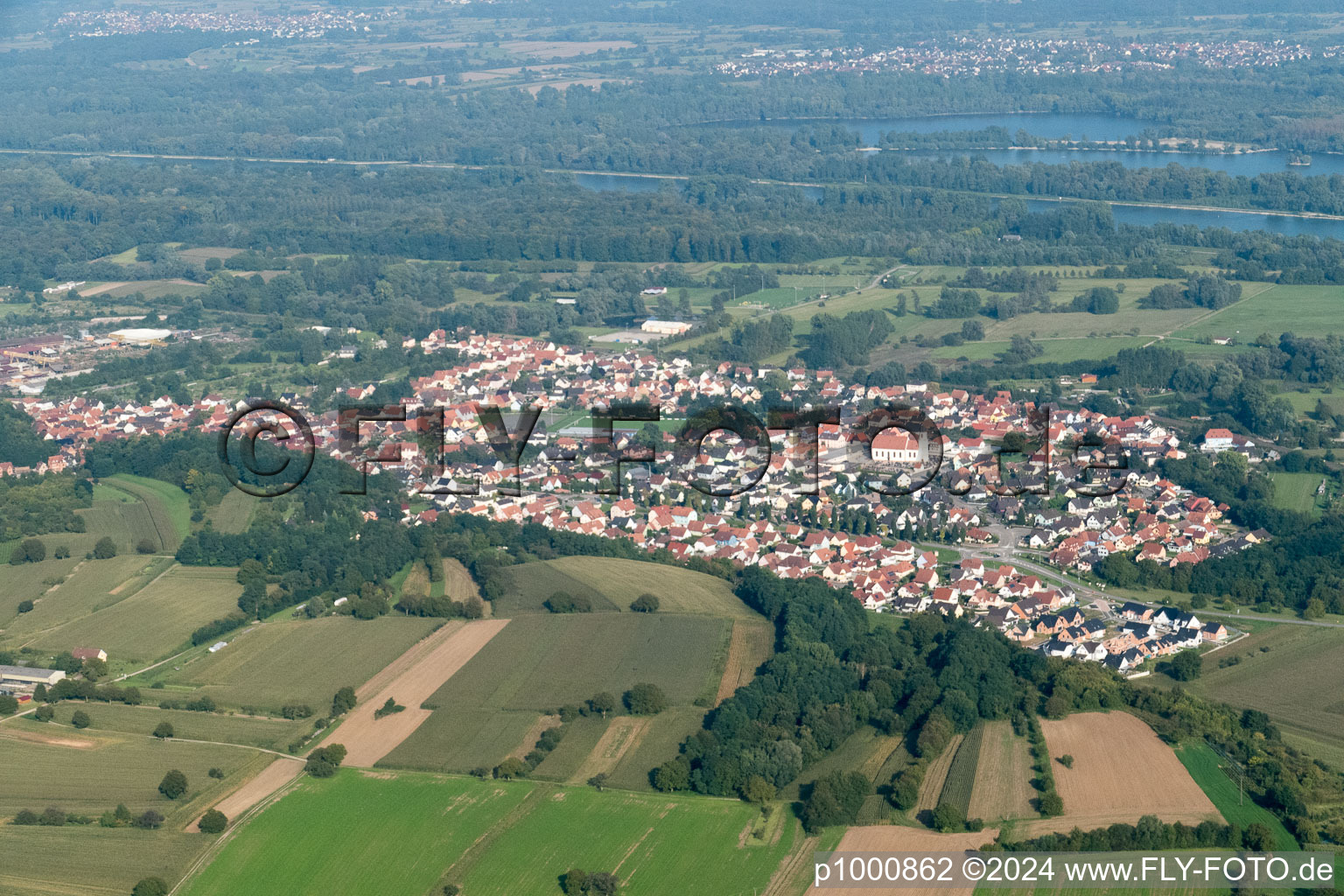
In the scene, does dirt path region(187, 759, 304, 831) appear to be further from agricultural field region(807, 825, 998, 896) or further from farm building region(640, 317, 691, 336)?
farm building region(640, 317, 691, 336)

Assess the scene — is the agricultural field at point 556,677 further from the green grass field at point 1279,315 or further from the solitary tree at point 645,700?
the green grass field at point 1279,315

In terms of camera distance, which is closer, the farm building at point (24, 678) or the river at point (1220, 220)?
the farm building at point (24, 678)

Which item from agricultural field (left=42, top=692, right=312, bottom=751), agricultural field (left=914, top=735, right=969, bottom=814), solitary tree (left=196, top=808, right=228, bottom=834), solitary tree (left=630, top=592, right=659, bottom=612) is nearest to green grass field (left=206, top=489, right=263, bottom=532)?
agricultural field (left=42, top=692, right=312, bottom=751)

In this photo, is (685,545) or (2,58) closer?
(685,545)

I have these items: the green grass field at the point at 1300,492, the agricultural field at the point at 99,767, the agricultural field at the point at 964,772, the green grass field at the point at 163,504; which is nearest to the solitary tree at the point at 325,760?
the agricultural field at the point at 99,767

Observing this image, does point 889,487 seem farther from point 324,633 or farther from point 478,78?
point 478,78

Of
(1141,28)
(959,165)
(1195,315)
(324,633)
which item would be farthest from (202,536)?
(1141,28)
